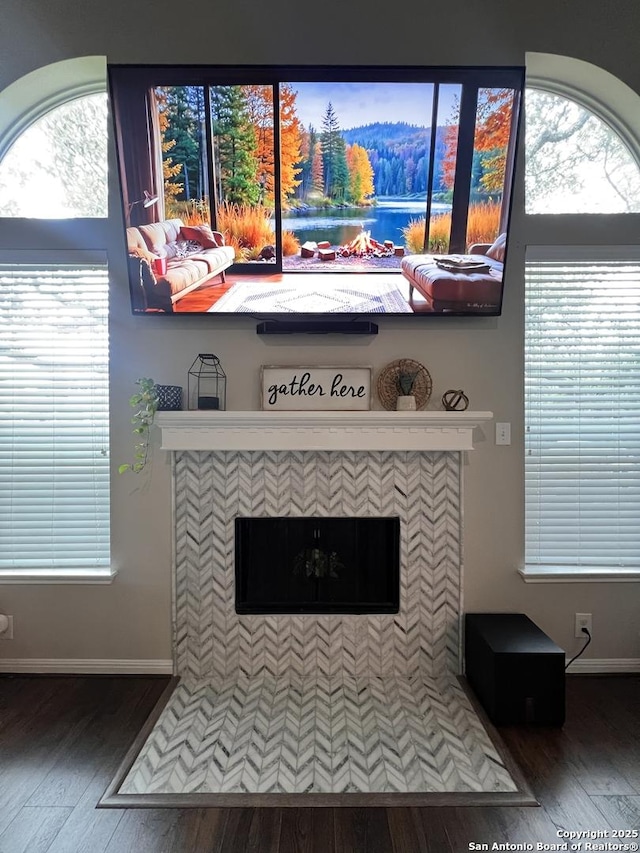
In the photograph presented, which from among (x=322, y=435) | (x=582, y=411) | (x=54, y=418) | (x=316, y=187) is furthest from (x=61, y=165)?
(x=582, y=411)

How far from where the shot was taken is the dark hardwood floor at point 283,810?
1.71 meters

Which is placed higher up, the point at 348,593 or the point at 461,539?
the point at 461,539

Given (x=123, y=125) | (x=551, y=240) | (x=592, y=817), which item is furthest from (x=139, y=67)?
(x=592, y=817)

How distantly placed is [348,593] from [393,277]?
155cm

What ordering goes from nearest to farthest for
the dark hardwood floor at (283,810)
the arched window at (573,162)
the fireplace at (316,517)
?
the dark hardwood floor at (283,810) → the fireplace at (316,517) → the arched window at (573,162)

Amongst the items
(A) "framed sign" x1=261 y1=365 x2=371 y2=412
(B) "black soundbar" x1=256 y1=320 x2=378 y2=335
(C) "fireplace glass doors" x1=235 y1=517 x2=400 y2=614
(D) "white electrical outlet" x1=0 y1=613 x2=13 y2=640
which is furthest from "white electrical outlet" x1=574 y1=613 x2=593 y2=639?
(D) "white electrical outlet" x1=0 y1=613 x2=13 y2=640

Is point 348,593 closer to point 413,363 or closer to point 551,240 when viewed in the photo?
point 413,363

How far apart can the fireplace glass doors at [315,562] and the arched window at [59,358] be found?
73 centimetres

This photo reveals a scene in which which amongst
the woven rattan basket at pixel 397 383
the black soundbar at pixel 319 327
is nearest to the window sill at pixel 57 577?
the black soundbar at pixel 319 327

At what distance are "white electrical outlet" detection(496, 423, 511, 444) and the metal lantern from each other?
4.42 feet

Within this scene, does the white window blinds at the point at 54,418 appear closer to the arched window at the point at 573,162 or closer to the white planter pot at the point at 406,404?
the white planter pot at the point at 406,404

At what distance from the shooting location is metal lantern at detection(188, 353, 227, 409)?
8.92 feet

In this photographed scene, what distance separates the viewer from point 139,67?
7.64ft

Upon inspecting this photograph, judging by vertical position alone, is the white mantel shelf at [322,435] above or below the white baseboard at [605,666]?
above
